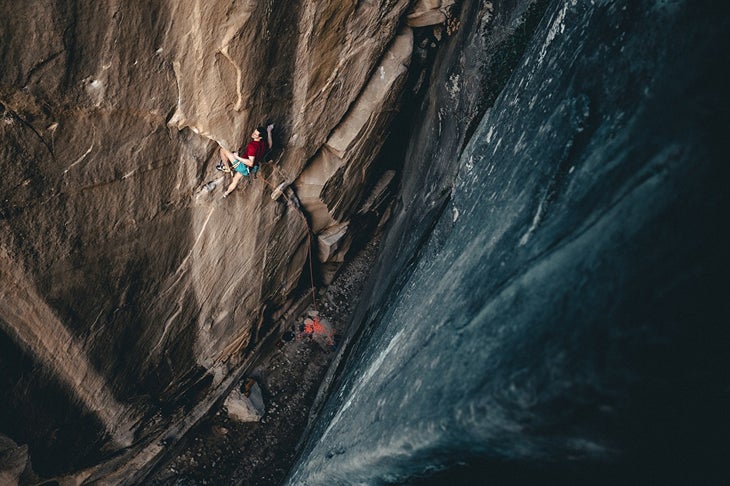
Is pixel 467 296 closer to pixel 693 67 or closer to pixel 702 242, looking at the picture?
pixel 702 242

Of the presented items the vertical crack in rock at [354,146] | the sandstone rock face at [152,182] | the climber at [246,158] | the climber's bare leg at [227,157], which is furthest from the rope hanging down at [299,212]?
the climber's bare leg at [227,157]

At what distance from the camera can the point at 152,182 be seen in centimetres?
429

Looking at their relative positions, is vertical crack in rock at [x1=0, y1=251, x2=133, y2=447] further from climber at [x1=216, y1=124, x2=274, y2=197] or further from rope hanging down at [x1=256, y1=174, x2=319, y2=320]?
rope hanging down at [x1=256, y1=174, x2=319, y2=320]

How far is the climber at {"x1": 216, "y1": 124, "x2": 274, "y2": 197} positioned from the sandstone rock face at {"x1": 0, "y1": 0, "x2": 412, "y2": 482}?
15 cm

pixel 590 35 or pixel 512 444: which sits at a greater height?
pixel 590 35

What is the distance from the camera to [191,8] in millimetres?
3523

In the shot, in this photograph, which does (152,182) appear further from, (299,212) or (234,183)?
(299,212)

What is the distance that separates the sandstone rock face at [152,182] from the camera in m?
3.21

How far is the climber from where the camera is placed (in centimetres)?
490

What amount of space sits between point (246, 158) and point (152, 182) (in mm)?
1115

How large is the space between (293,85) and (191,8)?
67.2 inches

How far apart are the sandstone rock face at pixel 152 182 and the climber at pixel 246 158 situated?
0.15 m

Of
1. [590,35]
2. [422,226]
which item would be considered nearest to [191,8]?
[590,35]

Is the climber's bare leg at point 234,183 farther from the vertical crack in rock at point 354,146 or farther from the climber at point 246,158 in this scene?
the vertical crack in rock at point 354,146
